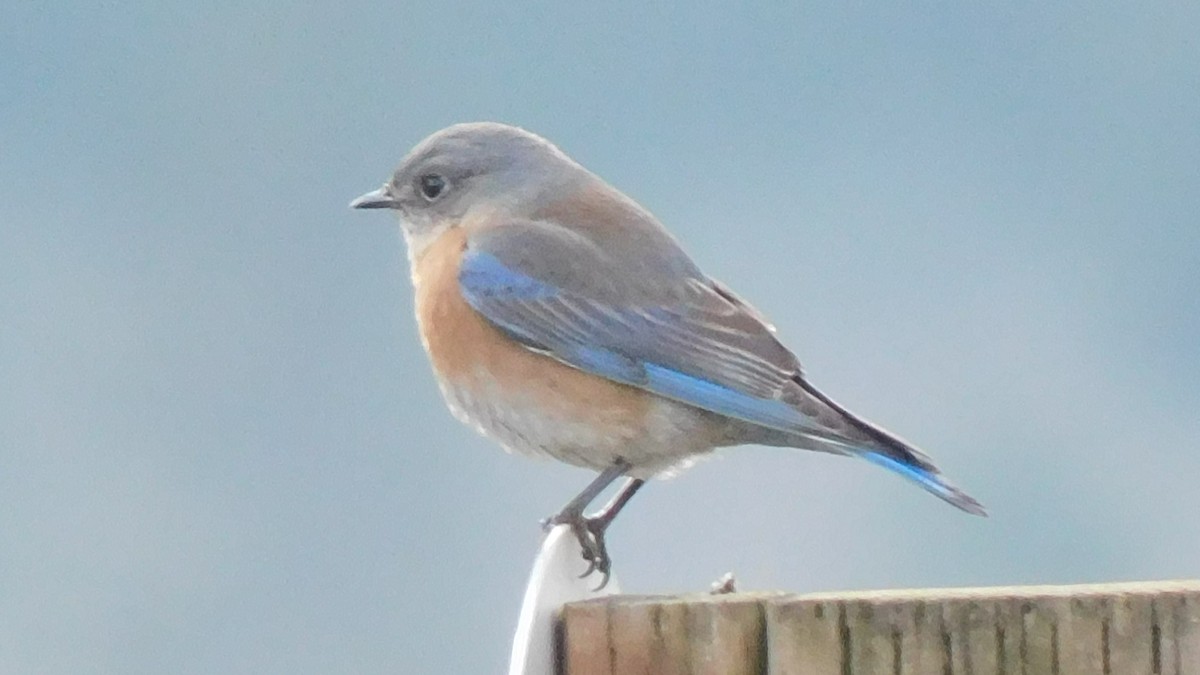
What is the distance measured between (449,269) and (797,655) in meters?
2.83

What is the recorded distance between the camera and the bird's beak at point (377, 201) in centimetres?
631

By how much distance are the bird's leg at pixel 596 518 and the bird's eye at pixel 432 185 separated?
1412mm

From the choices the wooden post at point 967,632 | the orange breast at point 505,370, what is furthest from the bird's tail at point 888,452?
the wooden post at point 967,632

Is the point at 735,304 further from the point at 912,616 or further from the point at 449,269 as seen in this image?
the point at 912,616

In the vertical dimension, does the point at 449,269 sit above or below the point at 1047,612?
above

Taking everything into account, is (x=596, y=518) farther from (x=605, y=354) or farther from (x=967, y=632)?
(x=967, y=632)

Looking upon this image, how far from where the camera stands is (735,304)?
540cm

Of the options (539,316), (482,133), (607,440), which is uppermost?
(482,133)

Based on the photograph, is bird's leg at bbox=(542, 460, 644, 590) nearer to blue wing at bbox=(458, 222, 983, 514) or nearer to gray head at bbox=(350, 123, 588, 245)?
blue wing at bbox=(458, 222, 983, 514)

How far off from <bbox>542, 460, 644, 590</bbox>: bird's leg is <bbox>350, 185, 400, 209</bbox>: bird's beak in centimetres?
154

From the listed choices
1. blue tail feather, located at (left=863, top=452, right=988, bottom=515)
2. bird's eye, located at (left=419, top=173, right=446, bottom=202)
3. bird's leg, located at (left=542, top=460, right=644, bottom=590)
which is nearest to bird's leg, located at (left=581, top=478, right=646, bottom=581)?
bird's leg, located at (left=542, top=460, right=644, bottom=590)

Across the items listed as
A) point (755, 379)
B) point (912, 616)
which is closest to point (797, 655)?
point (912, 616)

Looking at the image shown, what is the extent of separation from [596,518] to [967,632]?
2.16 m

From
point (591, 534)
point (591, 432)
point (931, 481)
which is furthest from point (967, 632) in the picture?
point (591, 432)
